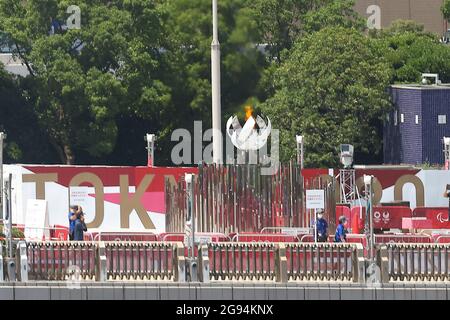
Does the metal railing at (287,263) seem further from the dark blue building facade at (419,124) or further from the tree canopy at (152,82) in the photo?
the tree canopy at (152,82)

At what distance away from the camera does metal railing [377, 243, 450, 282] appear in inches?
1820

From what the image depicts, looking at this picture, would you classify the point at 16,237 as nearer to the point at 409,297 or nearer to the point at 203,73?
the point at 409,297

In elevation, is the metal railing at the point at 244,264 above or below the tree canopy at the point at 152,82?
below

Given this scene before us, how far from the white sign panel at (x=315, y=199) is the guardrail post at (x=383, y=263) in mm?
6381

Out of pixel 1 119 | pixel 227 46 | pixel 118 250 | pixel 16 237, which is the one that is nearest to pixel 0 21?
pixel 1 119

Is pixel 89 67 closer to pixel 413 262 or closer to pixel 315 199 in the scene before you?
pixel 315 199

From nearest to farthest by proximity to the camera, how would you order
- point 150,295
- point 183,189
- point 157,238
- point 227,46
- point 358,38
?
point 150,295
point 157,238
point 183,189
point 227,46
point 358,38

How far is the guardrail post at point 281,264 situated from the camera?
151 feet

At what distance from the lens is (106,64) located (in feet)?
283

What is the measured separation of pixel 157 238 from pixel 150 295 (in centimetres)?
697

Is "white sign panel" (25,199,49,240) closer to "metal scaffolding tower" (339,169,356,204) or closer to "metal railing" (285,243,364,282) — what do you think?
"metal scaffolding tower" (339,169,356,204)

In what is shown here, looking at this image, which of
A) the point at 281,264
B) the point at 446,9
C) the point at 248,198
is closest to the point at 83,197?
the point at 248,198

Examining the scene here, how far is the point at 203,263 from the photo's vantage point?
151 ft

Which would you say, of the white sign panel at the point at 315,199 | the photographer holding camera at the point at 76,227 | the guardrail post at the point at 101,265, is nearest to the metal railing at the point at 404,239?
the white sign panel at the point at 315,199
